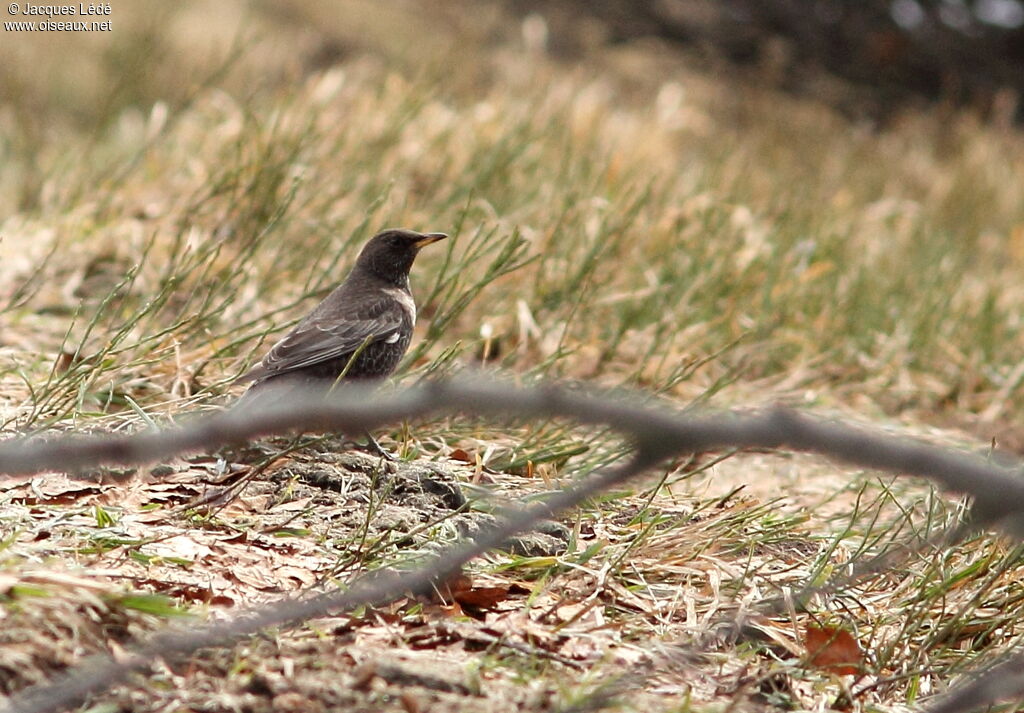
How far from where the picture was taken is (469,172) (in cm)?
621

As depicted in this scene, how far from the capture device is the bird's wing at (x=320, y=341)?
375cm

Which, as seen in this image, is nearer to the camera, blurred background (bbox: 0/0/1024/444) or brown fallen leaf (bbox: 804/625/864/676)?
brown fallen leaf (bbox: 804/625/864/676)

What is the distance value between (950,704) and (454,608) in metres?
1.23

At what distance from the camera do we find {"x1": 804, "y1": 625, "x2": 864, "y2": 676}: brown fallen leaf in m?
2.78

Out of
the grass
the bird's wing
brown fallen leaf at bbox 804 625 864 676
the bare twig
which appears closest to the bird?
the bird's wing

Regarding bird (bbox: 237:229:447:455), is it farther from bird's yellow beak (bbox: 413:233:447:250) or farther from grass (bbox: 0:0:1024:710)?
grass (bbox: 0:0:1024:710)

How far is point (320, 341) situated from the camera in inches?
155

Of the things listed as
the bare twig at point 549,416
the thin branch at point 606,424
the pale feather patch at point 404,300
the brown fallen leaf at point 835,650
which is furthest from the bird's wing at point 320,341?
the thin branch at point 606,424

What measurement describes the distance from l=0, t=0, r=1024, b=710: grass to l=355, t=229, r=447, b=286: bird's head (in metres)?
0.12

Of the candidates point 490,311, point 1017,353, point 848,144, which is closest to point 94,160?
point 490,311

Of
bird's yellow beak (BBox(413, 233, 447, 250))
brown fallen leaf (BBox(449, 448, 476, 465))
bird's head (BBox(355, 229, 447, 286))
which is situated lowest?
brown fallen leaf (BBox(449, 448, 476, 465))

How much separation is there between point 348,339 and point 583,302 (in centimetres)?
128

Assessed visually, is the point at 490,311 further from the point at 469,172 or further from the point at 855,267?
the point at 855,267

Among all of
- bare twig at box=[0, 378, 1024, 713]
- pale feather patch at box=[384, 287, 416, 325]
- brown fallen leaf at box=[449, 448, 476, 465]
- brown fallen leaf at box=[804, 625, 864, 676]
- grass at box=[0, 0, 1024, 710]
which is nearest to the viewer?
bare twig at box=[0, 378, 1024, 713]
